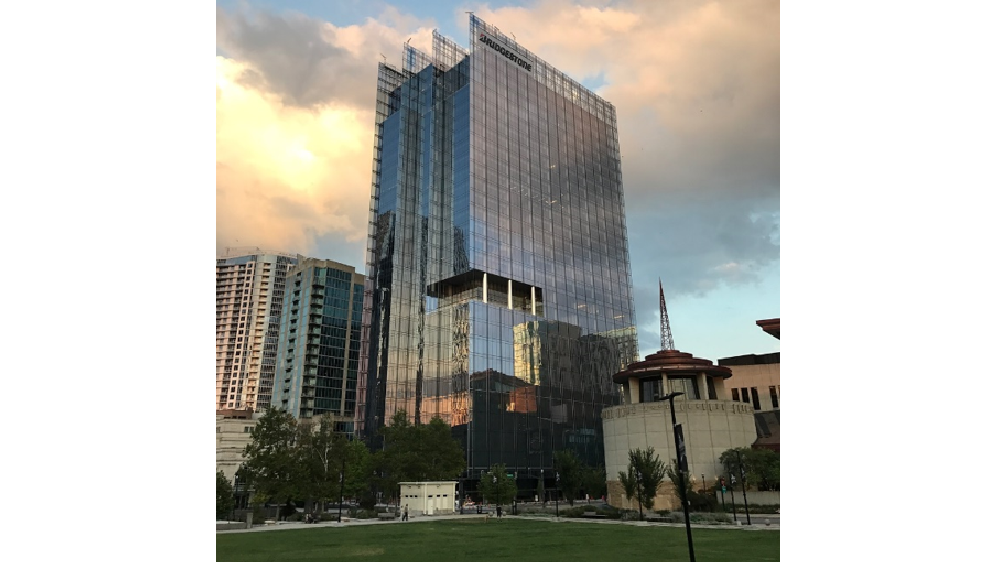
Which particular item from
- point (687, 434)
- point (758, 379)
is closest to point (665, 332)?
point (758, 379)

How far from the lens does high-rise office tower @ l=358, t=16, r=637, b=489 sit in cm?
7844

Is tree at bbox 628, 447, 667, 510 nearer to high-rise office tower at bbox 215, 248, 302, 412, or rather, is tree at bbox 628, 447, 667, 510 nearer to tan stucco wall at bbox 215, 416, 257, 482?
tan stucco wall at bbox 215, 416, 257, 482

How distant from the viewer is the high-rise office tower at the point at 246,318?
14775 centimetres

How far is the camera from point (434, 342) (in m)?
82.1

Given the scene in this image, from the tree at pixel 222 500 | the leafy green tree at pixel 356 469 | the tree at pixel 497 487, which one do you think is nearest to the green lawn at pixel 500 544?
the tree at pixel 222 500

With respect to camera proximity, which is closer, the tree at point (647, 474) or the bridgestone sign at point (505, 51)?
the tree at point (647, 474)

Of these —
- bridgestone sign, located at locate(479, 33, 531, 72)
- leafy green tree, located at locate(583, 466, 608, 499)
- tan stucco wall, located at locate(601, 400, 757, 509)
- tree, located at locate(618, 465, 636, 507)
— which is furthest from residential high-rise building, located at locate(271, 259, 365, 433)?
tree, located at locate(618, 465, 636, 507)

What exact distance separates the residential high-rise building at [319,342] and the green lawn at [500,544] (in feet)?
305

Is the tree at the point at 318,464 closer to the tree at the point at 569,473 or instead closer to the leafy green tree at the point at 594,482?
the tree at the point at 569,473

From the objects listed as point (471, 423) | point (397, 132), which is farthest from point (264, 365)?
point (471, 423)

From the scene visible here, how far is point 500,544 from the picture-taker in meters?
28.9

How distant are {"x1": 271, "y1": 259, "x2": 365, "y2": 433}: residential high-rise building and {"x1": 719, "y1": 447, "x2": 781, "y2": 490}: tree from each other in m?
87.1

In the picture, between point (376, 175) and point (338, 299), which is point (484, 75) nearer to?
point (376, 175)

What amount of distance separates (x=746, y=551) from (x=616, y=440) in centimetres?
3496
